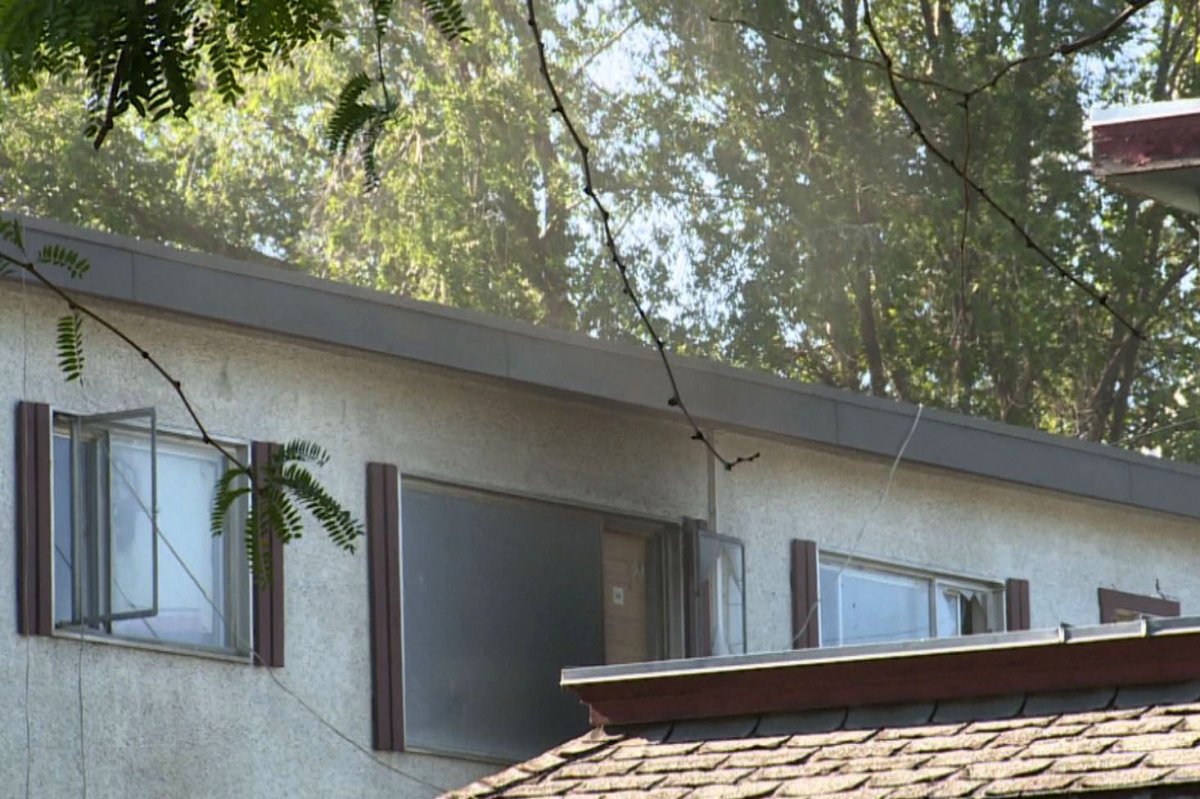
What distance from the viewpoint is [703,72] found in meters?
34.7

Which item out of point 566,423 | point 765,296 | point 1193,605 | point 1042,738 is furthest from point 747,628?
point 765,296

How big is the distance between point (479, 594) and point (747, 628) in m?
2.18

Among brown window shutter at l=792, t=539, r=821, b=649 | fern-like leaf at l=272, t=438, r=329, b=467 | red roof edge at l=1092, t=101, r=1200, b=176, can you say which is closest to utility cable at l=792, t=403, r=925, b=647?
brown window shutter at l=792, t=539, r=821, b=649

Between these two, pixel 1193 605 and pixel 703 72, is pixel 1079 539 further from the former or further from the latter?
pixel 703 72

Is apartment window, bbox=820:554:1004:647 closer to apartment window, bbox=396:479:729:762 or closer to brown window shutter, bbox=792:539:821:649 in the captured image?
brown window shutter, bbox=792:539:821:649

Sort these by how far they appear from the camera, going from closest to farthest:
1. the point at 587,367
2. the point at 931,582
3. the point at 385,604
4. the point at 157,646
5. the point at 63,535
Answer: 1. the point at 63,535
2. the point at 157,646
3. the point at 385,604
4. the point at 587,367
5. the point at 931,582

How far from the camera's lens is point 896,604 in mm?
16859

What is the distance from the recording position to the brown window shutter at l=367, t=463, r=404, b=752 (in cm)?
1352

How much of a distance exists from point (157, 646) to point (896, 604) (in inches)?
238

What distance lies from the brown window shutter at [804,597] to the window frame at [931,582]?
6 cm

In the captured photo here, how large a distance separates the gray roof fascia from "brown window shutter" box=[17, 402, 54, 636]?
0.76 metres

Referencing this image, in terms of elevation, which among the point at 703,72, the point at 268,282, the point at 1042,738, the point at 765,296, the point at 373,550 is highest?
the point at 703,72

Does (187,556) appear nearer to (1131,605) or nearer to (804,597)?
(804,597)

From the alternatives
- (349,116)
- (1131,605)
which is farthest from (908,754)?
(1131,605)
